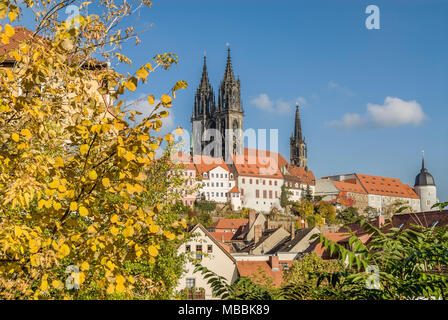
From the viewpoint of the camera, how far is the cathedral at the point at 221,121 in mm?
148250

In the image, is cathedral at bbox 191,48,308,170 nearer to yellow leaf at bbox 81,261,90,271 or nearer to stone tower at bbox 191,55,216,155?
stone tower at bbox 191,55,216,155

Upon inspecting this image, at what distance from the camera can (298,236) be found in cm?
5262

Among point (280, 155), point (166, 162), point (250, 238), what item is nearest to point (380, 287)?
point (166, 162)

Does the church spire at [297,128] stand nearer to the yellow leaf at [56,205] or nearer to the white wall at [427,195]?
the white wall at [427,195]

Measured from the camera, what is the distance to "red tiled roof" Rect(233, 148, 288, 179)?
13612 centimetres

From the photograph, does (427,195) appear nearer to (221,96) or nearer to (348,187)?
(348,187)

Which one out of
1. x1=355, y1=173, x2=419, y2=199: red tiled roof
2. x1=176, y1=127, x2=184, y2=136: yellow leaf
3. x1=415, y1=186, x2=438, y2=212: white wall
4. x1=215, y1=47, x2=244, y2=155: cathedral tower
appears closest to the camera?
x1=176, y1=127, x2=184, y2=136: yellow leaf

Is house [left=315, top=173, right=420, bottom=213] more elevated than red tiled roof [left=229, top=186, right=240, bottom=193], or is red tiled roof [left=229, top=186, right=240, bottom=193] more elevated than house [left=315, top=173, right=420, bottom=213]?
house [left=315, top=173, right=420, bottom=213]

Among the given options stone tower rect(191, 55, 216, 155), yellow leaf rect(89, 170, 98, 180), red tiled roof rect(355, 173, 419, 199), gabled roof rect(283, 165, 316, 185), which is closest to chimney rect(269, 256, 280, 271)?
yellow leaf rect(89, 170, 98, 180)

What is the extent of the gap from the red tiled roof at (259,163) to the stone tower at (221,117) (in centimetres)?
400

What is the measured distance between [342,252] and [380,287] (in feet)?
2.11

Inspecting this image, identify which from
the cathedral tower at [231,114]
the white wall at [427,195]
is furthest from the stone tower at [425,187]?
the cathedral tower at [231,114]
